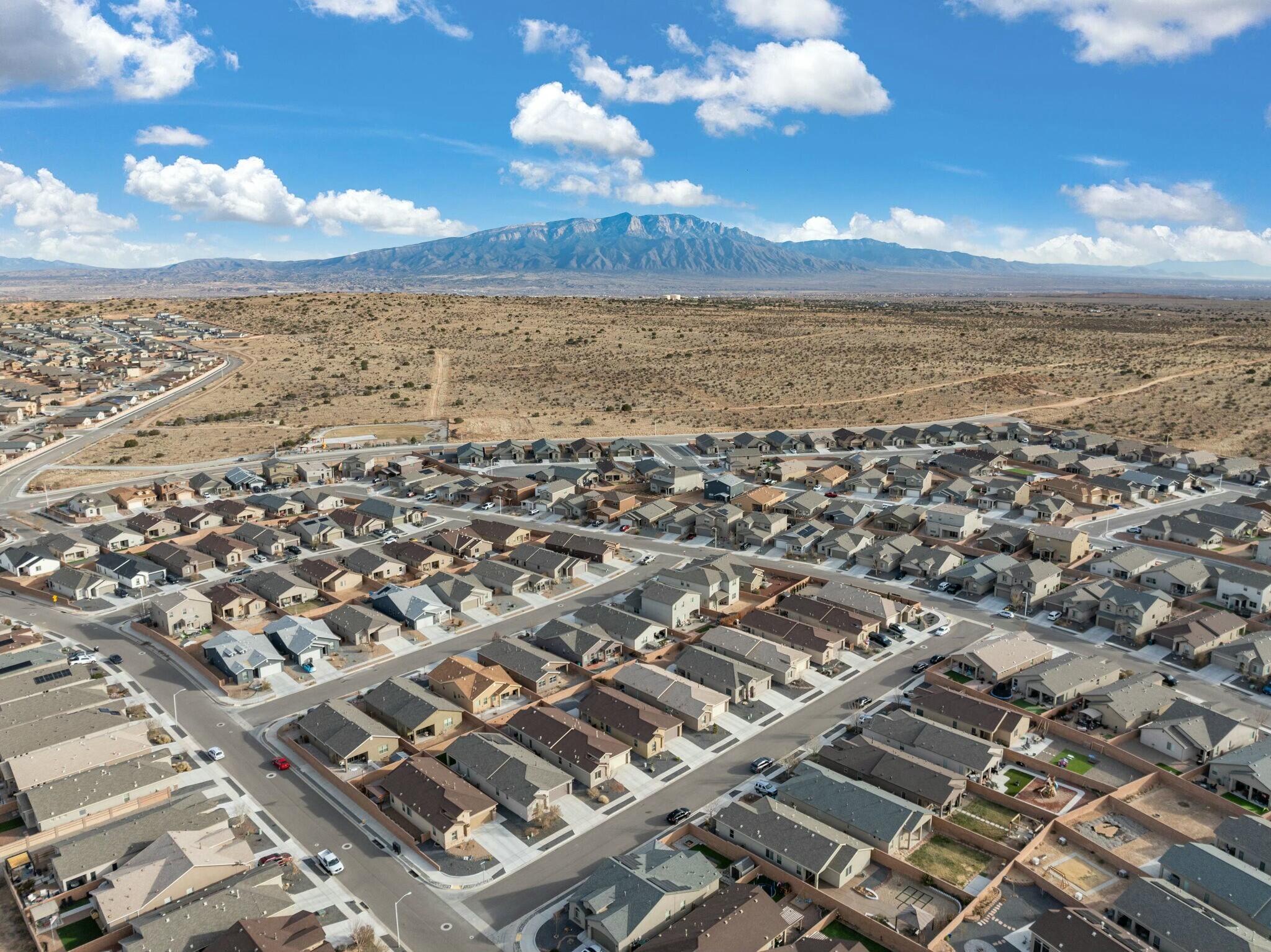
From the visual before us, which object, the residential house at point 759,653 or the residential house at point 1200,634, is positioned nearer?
the residential house at point 759,653

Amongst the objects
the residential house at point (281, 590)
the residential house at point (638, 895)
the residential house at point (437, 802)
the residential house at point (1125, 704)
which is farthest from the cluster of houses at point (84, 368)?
the residential house at point (1125, 704)

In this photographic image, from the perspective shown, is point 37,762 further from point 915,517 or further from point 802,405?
point 802,405

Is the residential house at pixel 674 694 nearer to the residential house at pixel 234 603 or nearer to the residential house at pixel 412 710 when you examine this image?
the residential house at pixel 412 710

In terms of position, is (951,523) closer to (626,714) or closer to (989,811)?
(989,811)

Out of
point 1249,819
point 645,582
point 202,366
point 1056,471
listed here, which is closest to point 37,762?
point 645,582

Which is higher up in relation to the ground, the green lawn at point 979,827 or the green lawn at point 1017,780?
the green lawn at point 1017,780

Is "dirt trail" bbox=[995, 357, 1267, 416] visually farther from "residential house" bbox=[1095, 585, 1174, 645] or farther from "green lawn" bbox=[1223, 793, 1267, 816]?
"green lawn" bbox=[1223, 793, 1267, 816]

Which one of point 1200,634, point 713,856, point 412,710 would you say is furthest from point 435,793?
point 1200,634
